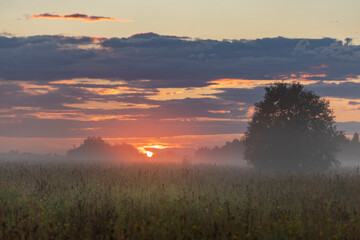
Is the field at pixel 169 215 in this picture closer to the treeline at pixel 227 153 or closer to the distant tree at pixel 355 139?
the treeline at pixel 227 153

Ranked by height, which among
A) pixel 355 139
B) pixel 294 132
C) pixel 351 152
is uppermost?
pixel 294 132

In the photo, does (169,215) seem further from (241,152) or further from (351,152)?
(351,152)

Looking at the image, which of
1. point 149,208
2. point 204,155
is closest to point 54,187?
point 149,208

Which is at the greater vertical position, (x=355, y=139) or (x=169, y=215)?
(x=169, y=215)

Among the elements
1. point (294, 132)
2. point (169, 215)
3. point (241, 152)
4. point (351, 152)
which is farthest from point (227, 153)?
point (169, 215)

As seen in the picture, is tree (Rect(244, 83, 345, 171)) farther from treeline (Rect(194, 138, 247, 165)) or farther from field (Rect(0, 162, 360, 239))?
treeline (Rect(194, 138, 247, 165))

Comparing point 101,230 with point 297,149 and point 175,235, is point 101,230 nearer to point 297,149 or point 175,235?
point 175,235

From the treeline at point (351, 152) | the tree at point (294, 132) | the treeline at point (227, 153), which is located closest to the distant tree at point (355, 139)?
the treeline at point (351, 152)

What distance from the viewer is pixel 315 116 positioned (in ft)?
126

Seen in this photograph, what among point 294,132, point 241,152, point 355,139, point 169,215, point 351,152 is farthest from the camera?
point 355,139

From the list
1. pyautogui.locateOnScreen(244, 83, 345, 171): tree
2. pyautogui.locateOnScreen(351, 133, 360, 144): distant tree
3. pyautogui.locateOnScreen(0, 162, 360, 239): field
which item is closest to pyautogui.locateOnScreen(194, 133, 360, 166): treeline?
pyautogui.locateOnScreen(351, 133, 360, 144): distant tree

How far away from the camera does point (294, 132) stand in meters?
37.5

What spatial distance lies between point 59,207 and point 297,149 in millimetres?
28541

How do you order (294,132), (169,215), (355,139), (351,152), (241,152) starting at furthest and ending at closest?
(355,139) → (351,152) → (241,152) → (294,132) → (169,215)
